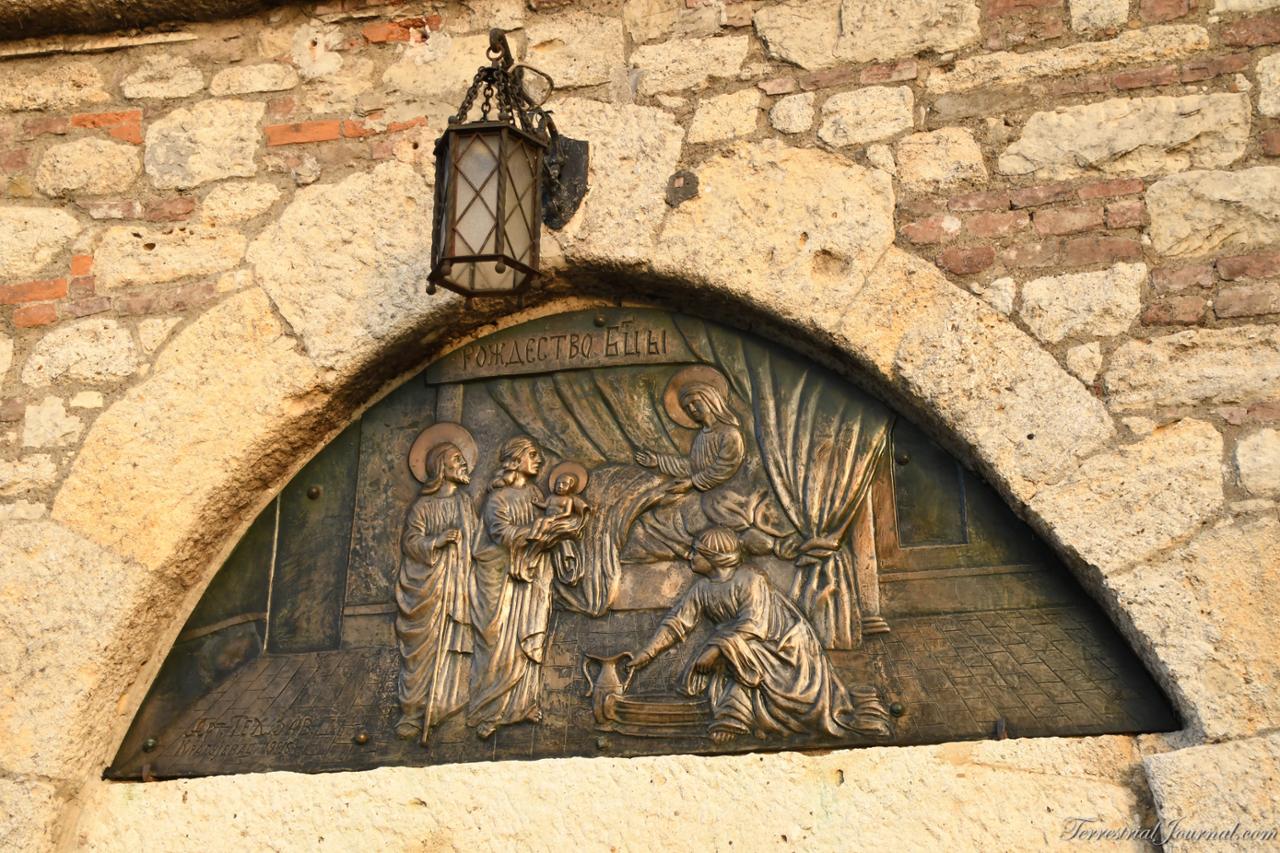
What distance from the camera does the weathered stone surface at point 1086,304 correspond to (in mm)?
3133

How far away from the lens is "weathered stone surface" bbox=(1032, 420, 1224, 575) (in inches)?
116

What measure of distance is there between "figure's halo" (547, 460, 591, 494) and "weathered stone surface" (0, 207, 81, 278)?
1.50 meters

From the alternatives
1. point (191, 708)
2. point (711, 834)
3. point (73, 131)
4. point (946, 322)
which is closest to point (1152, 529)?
point (946, 322)

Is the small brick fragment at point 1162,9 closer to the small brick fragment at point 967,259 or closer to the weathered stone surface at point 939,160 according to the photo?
the weathered stone surface at point 939,160

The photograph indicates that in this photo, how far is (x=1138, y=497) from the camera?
2.98 metres

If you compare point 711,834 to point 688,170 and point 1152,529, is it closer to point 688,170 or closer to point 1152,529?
point 1152,529

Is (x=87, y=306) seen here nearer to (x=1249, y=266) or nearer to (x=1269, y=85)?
(x=1249, y=266)

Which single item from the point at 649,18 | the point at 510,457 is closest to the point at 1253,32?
the point at 649,18

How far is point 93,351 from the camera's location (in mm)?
3660

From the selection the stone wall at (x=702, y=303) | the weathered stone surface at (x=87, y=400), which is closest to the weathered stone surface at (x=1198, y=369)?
the stone wall at (x=702, y=303)

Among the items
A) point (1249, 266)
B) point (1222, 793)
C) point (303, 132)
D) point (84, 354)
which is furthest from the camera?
point (303, 132)

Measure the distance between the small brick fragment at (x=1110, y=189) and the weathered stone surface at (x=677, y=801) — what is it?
125cm

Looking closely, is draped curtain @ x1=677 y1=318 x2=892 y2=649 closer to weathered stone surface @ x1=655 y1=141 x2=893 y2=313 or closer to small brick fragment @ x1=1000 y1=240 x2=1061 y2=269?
weathered stone surface @ x1=655 y1=141 x2=893 y2=313

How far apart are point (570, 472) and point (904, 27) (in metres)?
1.40
